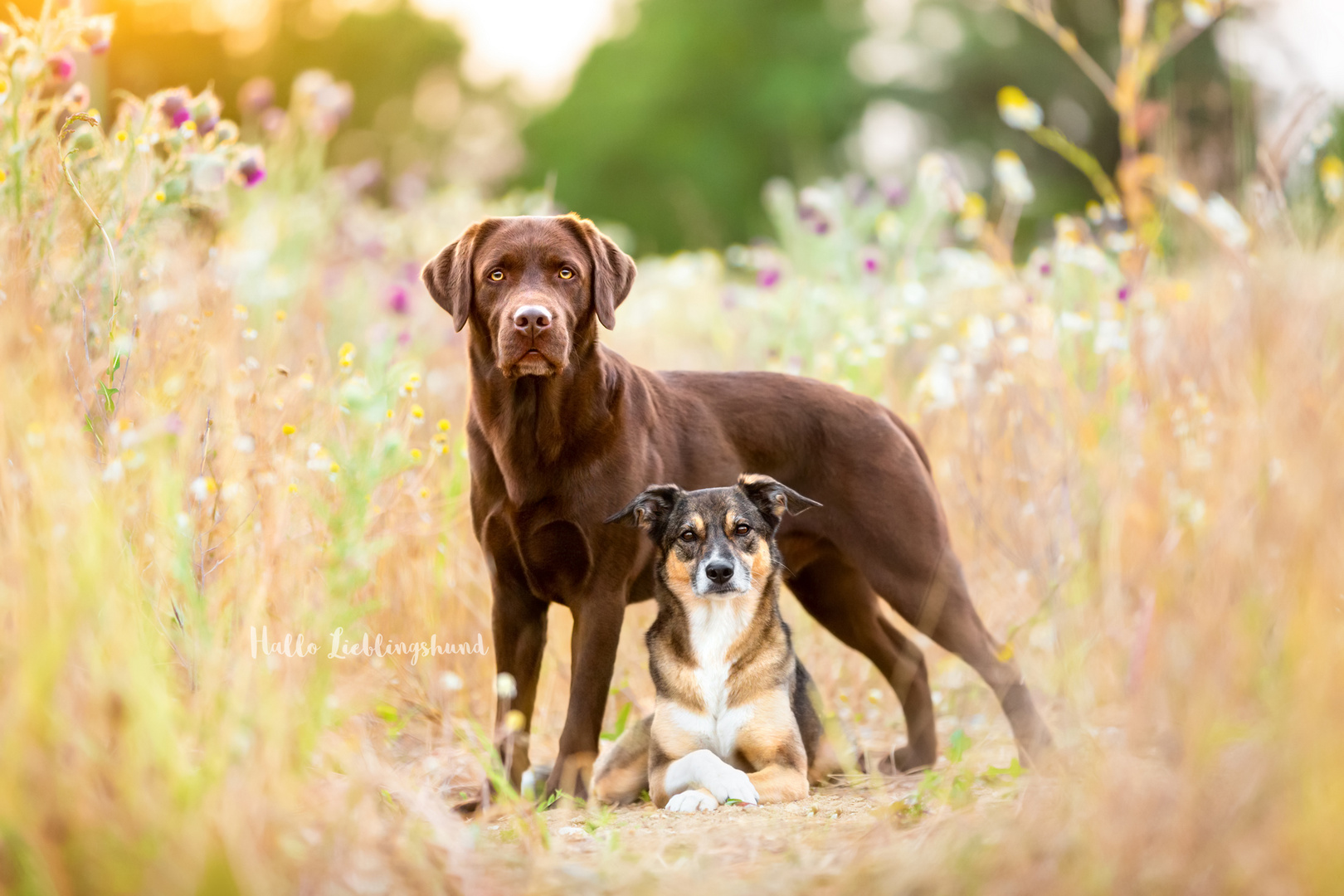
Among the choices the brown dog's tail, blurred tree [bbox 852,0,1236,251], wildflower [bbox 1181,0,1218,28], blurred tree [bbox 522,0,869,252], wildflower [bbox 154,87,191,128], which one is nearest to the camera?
wildflower [bbox 1181,0,1218,28]

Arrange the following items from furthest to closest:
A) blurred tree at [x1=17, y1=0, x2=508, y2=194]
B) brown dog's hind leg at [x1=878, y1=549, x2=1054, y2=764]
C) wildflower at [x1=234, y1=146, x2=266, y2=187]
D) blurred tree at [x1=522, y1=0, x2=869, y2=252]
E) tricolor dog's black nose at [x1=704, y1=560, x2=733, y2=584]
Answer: blurred tree at [x1=17, y1=0, x2=508, y2=194]
blurred tree at [x1=522, y1=0, x2=869, y2=252]
wildflower at [x1=234, y1=146, x2=266, y2=187]
brown dog's hind leg at [x1=878, y1=549, x2=1054, y2=764]
tricolor dog's black nose at [x1=704, y1=560, x2=733, y2=584]

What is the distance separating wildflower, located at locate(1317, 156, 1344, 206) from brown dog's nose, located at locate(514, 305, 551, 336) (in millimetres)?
3123

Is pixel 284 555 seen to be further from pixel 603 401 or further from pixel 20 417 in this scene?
pixel 603 401

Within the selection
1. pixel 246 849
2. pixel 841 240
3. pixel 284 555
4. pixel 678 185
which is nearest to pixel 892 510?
pixel 284 555

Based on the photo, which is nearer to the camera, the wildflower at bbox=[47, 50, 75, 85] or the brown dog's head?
the brown dog's head

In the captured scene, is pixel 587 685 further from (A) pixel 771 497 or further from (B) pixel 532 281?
(B) pixel 532 281

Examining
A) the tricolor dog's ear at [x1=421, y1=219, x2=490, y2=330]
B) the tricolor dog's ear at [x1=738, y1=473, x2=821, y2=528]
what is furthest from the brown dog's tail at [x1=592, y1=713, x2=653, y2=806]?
the tricolor dog's ear at [x1=421, y1=219, x2=490, y2=330]

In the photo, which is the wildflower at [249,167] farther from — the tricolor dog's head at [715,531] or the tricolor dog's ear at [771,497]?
the tricolor dog's ear at [771,497]

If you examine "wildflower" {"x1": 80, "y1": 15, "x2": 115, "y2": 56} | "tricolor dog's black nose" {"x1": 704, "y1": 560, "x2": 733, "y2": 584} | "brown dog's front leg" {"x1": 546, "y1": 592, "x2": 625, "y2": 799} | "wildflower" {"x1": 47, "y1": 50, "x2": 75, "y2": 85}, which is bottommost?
"brown dog's front leg" {"x1": 546, "y1": 592, "x2": 625, "y2": 799}

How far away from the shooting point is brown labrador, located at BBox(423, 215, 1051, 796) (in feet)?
13.2

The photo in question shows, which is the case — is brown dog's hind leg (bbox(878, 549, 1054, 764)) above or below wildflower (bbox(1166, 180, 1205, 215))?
below

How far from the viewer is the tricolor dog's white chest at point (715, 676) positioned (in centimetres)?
423

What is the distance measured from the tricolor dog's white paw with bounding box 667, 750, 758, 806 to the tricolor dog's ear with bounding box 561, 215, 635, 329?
1547 mm

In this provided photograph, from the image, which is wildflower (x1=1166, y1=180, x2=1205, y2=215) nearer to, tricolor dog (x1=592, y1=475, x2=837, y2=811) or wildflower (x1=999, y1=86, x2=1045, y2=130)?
wildflower (x1=999, y1=86, x2=1045, y2=130)
